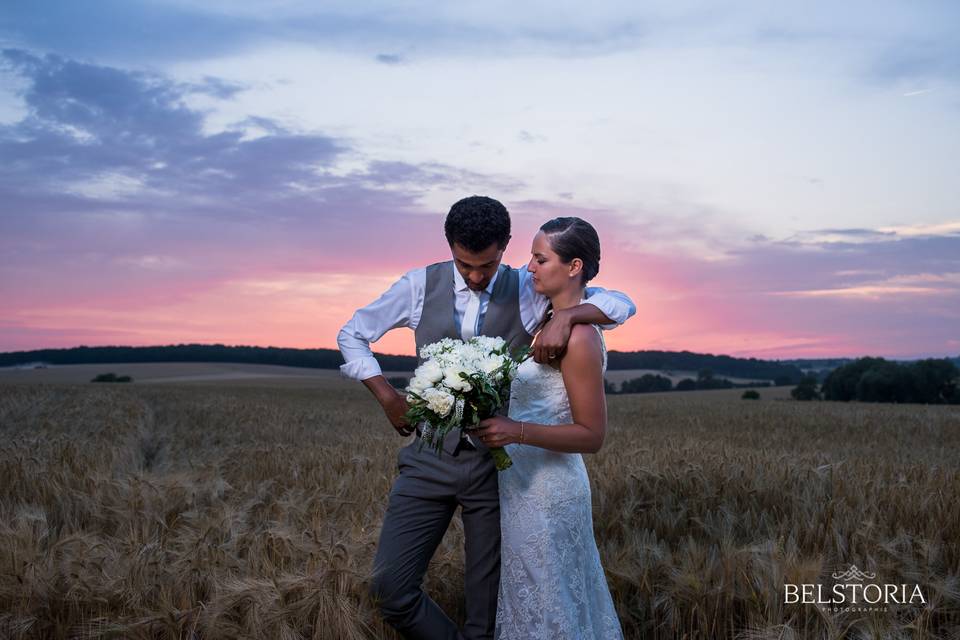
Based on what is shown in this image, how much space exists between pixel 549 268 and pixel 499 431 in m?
0.73

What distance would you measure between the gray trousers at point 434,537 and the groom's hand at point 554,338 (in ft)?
1.99

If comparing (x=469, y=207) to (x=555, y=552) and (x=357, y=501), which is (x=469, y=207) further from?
(x=357, y=501)

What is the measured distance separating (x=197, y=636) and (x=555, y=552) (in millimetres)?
1814

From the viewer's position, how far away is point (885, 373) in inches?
1714

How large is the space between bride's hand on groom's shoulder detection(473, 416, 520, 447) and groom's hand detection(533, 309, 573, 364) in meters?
0.31

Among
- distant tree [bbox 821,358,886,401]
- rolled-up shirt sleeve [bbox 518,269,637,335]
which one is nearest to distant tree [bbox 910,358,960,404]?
distant tree [bbox 821,358,886,401]

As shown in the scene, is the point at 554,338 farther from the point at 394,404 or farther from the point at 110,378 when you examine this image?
the point at 110,378

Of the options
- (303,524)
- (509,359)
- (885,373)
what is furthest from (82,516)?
(885,373)

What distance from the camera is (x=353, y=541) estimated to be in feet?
16.4

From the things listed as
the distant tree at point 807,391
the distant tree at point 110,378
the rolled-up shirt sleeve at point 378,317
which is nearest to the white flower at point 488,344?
the rolled-up shirt sleeve at point 378,317

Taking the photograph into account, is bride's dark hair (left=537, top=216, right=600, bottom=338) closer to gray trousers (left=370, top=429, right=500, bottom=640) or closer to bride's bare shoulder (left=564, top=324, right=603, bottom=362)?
bride's bare shoulder (left=564, top=324, right=603, bottom=362)

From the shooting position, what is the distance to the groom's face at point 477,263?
155 inches

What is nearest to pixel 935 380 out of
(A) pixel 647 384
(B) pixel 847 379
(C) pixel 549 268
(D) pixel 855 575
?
(B) pixel 847 379

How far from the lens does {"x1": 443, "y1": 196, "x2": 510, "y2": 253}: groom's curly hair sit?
3873mm
